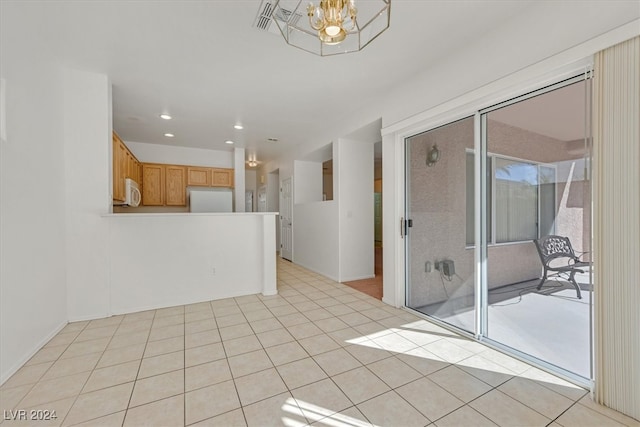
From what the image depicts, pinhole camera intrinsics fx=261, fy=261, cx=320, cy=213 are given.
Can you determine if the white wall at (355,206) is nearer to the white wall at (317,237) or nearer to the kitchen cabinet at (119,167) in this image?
the white wall at (317,237)

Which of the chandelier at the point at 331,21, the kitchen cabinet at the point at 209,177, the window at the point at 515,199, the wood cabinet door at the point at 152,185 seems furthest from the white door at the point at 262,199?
the window at the point at 515,199

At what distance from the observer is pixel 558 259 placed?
6.54ft

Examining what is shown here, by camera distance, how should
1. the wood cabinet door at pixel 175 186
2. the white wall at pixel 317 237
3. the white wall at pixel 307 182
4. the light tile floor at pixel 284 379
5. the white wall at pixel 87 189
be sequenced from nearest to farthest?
the light tile floor at pixel 284 379
the white wall at pixel 87 189
the white wall at pixel 317 237
the wood cabinet door at pixel 175 186
the white wall at pixel 307 182

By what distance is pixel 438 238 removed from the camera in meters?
2.95

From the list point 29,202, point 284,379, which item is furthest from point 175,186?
point 284,379

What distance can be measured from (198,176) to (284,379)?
5253mm

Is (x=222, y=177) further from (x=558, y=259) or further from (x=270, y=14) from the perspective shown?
(x=558, y=259)

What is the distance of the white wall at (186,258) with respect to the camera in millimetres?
3148

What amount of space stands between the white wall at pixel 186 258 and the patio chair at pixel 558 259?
3.08m

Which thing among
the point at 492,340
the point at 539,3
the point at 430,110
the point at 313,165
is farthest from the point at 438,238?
the point at 313,165

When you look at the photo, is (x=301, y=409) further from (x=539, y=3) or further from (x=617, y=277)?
(x=539, y=3)

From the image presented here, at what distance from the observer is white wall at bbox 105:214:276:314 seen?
10.3 ft

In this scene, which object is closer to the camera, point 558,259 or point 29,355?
point 558,259

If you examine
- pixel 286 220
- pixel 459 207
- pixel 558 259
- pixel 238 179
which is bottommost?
pixel 558 259
